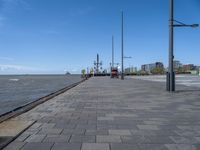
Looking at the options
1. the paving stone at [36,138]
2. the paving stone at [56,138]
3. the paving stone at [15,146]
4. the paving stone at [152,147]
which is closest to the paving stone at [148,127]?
the paving stone at [152,147]

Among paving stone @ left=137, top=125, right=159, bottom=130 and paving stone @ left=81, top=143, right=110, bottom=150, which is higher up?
paving stone @ left=137, top=125, right=159, bottom=130

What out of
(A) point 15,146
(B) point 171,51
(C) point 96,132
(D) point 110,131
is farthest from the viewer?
(B) point 171,51

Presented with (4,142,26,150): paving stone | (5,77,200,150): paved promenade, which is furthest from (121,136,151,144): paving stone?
(4,142,26,150): paving stone

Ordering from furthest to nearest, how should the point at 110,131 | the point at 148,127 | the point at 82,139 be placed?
the point at 148,127, the point at 110,131, the point at 82,139

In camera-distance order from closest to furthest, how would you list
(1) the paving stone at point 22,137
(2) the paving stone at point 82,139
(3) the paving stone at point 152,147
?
(3) the paving stone at point 152,147
(2) the paving stone at point 82,139
(1) the paving stone at point 22,137

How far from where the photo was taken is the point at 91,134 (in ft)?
19.5

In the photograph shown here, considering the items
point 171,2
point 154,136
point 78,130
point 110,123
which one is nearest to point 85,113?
point 110,123

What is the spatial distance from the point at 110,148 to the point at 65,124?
2.22m

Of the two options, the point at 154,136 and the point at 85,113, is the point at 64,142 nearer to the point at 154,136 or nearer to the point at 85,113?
the point at 154,136

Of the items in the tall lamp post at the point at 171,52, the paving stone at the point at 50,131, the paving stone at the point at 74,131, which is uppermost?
the tall lamp post at the point at 171,52

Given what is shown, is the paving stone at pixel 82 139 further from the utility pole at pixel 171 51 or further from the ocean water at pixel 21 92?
the utility pole at pixel 171 51

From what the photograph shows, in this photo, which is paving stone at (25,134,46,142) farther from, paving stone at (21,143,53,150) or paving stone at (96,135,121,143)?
paving stone at (96,135,121,143)


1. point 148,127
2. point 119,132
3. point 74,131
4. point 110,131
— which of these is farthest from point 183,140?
point 74,131

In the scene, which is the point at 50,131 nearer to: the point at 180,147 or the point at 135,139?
the point at 135,139
